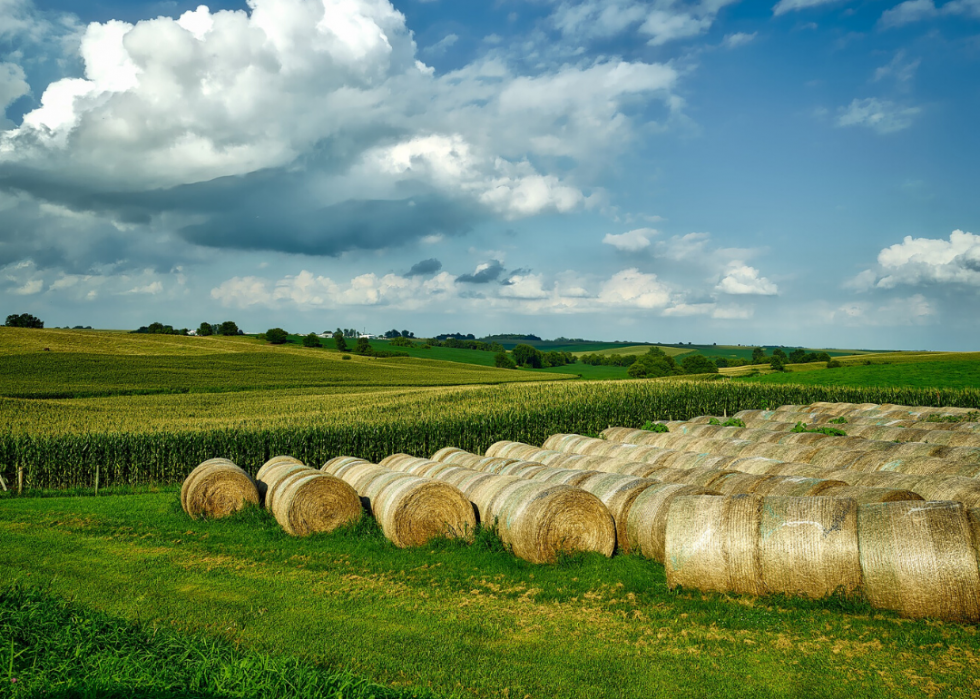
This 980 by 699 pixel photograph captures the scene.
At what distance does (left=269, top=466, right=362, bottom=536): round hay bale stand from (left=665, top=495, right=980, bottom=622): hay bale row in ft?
21.8

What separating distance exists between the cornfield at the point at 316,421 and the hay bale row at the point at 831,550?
58.5 ft

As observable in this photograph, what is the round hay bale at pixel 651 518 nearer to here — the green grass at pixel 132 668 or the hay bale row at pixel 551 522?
the hay bale row at pixel 551 522

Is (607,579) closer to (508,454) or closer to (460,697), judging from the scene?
(460,697)

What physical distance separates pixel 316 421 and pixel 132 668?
23.1 metres

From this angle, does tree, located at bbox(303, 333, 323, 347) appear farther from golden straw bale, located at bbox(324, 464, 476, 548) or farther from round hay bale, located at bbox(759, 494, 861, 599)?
round hay bale, located at bbox(759, 494, 861, 599)

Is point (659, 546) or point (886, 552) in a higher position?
point (886, 552)

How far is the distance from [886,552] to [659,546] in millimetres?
3159

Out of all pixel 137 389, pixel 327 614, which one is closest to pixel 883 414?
pixel 327 614

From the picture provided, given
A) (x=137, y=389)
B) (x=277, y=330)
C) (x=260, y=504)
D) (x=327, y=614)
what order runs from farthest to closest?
(x=277, y=330)
(x=137, y=389)
(x=260, y=504)
(x=327, y=614)

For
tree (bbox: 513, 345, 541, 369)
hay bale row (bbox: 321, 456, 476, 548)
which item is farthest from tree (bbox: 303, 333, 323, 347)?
hay bale row (bbox: 321, 456, 476, 548)

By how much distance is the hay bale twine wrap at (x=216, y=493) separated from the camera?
13.9 metres

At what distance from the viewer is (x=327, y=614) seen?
7895 mm

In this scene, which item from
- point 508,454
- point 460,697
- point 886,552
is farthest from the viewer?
point 508,454

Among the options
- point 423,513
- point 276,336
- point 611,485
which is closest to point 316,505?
point 423,513
